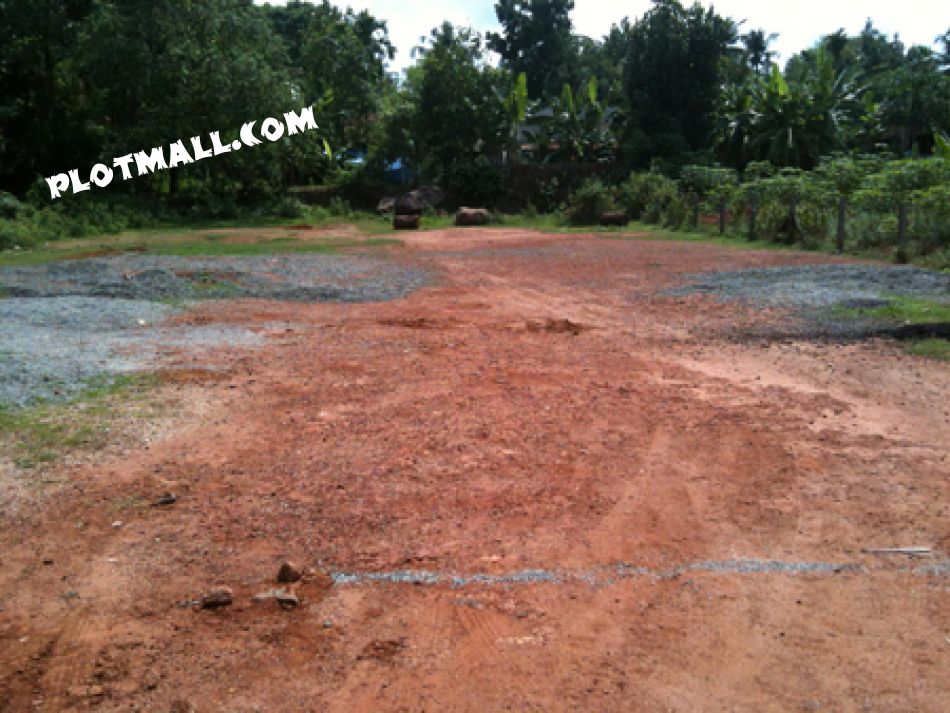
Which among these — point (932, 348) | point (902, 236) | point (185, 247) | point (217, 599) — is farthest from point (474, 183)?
point (217, 599)

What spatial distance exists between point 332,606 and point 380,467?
6.02 ft

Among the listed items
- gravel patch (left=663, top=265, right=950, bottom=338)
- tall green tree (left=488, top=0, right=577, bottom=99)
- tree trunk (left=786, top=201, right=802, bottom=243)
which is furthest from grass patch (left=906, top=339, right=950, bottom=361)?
tall green tree (left=488, top=0, right=577, bottom=99)

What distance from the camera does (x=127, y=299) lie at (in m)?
12.9

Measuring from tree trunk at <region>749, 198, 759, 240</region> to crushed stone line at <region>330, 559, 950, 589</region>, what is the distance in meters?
18.9

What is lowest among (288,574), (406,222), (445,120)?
(288,574)

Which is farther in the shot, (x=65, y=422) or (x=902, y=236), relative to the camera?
(x=902, y=236)

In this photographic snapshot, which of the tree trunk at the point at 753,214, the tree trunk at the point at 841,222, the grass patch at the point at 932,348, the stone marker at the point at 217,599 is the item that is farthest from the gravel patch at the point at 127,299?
the tree trunk at the point at 753,214

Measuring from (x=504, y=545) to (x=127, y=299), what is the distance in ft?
32.3

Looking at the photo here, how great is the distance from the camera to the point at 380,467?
5934 millimetres

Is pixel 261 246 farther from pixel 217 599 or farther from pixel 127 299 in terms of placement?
pixel 217 599

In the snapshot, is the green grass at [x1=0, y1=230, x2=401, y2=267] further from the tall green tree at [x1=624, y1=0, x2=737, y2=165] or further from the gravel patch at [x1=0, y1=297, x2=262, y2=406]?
the tall green tree at [x1=624, y1=0, x2=737, y2=165]

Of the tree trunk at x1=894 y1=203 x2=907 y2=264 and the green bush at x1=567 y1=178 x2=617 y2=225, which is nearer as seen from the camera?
the tree trunk at x1=894 y1=203 x2=907 y2=264

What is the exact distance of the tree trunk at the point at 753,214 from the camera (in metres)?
22.4

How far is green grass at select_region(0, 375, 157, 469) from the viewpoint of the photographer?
6.12 meters
